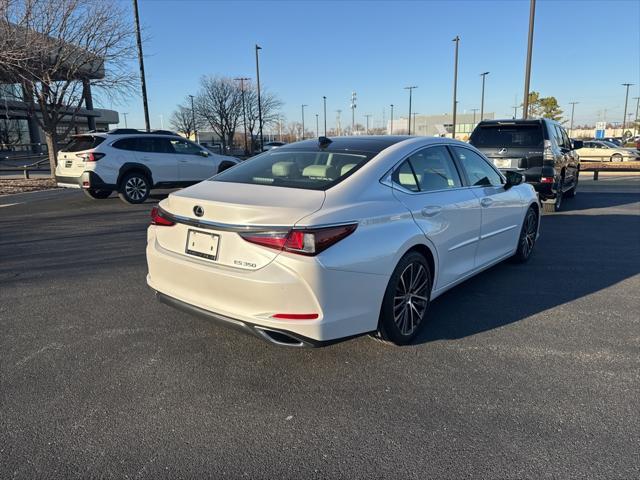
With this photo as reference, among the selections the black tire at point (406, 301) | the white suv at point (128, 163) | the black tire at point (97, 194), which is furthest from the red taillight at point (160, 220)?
the black tire at point (97, 194)

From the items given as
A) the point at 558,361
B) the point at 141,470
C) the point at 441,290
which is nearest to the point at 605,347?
the point at 558,361

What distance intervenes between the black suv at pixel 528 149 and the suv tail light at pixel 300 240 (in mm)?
→ 7001

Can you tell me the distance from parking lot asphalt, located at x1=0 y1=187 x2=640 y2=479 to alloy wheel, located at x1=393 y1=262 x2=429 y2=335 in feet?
0.66

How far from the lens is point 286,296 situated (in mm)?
2826

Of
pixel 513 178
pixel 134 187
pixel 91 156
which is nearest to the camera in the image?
pixel 513 178

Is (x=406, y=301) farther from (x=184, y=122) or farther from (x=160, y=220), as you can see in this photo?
(x=184, y=122)

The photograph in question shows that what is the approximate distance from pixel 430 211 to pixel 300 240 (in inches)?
53.1

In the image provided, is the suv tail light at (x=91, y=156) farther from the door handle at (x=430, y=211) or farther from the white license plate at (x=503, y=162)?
the door handle at (x=430, y=211)

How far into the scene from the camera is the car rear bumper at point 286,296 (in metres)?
2.81

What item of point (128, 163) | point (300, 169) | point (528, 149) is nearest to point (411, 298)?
point (300, 169)

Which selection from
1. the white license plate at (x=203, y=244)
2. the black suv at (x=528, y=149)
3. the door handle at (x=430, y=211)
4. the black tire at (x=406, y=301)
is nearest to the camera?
the white license plate at (x=203, y=244)

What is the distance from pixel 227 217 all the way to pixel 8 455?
171 cm

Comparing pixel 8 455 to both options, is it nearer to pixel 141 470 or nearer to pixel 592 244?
pixel 141 470

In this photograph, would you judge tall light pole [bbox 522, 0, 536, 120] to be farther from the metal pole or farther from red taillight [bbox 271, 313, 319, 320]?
red taillight [bbox 271, 313, 319, 320]
